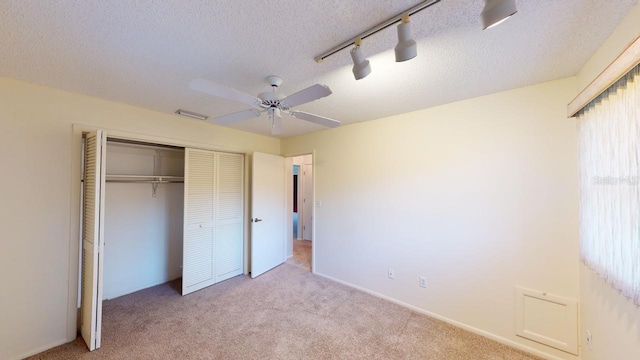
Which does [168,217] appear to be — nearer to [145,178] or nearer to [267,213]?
[145,178]

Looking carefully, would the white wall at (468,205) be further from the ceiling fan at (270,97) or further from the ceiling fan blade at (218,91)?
the ceiling fan blade at (218,91)

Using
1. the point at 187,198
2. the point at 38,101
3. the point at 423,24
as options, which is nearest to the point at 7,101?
the point at 38,101

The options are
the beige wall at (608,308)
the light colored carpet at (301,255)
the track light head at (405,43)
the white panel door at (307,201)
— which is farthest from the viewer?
the white panel door at (307,201)

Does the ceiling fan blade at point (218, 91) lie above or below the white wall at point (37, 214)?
above

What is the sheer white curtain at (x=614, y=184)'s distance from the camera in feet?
3.93

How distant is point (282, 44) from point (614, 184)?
7.16ft

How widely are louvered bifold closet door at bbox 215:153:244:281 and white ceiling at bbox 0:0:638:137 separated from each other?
4.95 feet

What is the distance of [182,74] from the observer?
72.8 inches

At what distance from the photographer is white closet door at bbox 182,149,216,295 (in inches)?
121

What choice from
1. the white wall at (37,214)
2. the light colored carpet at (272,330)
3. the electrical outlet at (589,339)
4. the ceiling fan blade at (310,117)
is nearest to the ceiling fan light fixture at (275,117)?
the ceiling fan blade at (310,117)

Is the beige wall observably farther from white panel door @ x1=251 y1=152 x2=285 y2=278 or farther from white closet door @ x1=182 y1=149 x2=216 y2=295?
white closet door @ x1=182 y1=149 x2=216 y2=295

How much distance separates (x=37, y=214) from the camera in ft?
6.68

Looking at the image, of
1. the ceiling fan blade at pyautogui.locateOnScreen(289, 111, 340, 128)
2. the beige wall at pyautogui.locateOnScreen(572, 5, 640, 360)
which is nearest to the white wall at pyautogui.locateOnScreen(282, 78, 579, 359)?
the beige wall at pyautogui.locateOnScreen(572, 5, 640, 360)

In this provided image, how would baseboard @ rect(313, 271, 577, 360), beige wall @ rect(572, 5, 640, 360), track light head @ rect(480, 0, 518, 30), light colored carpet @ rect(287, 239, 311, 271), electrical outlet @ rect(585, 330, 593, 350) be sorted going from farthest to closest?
light colored carpet @ rect(287, 239, 311, 271)
baseboard @ rect(313, 271, 577, 360)
electrical outlet @ rect(585, 330, 593, 350)
beige wall @ rect(572, 5, 640, 360)
track light head @ rect(480, 0, 518, 30)
